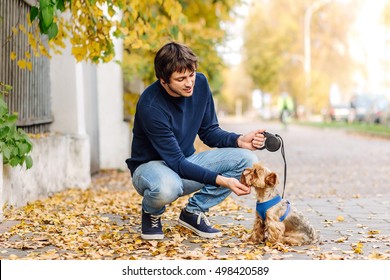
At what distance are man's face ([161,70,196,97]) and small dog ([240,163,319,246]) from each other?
2.76ft

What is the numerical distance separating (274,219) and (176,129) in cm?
113

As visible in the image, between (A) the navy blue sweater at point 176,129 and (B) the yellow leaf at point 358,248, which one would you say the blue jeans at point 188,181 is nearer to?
(A) the navy blue sweater at point 176,129

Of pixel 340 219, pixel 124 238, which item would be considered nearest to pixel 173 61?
pixel 124 238

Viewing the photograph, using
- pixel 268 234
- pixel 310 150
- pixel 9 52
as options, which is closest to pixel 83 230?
pixel 268 234

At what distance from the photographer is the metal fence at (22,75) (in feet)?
29.9

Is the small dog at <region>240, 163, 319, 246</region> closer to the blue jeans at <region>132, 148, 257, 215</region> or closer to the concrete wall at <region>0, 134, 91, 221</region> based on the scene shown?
the blue jeans at <region>132, 148, 257, 215</region>

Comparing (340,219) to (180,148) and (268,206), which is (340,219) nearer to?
(268,206)

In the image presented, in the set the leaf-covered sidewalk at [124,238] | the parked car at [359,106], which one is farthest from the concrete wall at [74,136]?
the parked car at [359,106]

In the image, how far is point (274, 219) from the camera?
6.02 m

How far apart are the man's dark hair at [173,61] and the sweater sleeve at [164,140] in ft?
1.04

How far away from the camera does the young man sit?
19.8ft

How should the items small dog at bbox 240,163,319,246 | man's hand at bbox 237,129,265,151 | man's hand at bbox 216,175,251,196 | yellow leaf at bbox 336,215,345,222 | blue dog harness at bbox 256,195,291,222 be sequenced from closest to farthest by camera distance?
man's hand at bbox 216,175,251,196, small dog at bbox 240,163,319,246, blue dog harness at bbox 256,195,291,222, man's hand at bbox 237,129,265,151, yellow leaf at bbox 336,215,345,222

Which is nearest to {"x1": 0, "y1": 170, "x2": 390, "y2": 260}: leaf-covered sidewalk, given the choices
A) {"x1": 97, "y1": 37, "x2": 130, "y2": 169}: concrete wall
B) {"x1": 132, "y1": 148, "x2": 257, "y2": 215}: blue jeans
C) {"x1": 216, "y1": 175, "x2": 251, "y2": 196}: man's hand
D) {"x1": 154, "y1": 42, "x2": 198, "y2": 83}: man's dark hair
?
{"x1": 132, "y1": 148, "x2": 257, "y2": 215}: blue jeans
